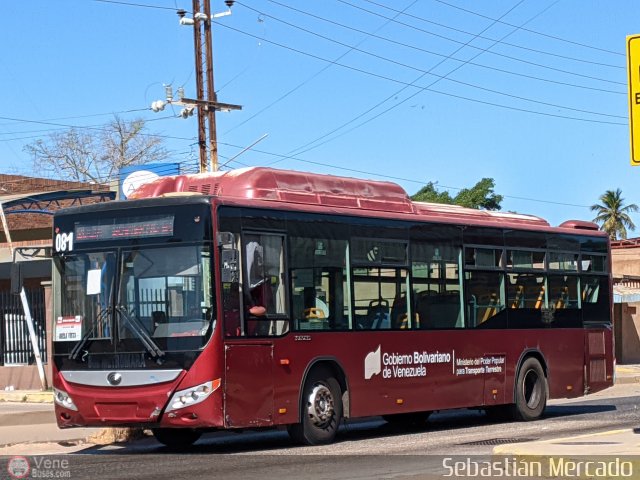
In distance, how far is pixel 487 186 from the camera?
67500 mm

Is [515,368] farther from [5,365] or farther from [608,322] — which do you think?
[5,365]

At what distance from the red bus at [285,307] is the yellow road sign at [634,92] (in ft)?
16.7

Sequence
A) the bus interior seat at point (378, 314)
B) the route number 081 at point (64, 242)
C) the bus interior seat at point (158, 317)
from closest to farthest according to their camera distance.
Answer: the bus interior seat at point (158, 317)
the route number 081 at point (64, 242)
the bus interior seat at point (378, 314)

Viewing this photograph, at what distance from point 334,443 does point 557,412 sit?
7.95 m

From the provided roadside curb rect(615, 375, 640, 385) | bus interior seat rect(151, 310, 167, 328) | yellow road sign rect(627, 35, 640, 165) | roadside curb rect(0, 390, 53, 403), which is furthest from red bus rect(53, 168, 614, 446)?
roadside curb rect(615, 375, 640, 385)

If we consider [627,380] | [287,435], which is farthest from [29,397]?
[627,380]

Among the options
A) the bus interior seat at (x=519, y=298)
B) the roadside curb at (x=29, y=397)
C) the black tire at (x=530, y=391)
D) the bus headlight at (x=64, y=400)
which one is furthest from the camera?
the roadside curb at (x=29, y=397)

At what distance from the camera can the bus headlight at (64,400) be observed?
14.5 meters

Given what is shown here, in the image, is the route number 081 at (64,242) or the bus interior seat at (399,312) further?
the bus interior seat at (399,312)

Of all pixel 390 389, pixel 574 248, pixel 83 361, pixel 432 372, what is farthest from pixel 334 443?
pixel 574 248

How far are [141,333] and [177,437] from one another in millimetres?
2534

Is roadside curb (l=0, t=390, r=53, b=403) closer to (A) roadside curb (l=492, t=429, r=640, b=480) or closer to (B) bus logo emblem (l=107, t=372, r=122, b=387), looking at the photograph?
(B) bus logo emblem (l=107, t=372, r=122, b=387)

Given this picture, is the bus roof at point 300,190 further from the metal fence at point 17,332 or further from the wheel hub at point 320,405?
the metal fence at point 17,332

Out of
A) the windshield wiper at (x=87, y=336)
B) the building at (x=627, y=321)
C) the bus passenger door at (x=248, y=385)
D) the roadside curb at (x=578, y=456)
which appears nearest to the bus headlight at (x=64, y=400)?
the windshield wiper at (x=87, y=336)
